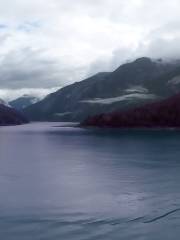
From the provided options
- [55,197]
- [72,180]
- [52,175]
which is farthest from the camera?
[52,175]

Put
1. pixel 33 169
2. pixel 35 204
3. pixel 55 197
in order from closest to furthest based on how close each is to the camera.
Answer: pixel 35 204, pixel 55 197, pixel 33 169

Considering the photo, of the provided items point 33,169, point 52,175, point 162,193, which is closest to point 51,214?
point 162,193

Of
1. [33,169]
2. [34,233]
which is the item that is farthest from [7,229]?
[33,169]

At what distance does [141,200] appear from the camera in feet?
171

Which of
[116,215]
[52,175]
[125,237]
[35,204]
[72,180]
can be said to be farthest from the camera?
[52,175]

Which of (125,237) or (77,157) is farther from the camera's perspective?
(77,157)

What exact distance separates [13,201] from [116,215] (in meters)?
14.0

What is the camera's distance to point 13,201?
172ft

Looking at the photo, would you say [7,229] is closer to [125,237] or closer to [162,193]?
[125,237]

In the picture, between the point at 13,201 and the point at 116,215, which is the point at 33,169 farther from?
the point at 116,215

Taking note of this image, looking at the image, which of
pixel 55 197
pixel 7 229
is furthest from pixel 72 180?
pixel 7 229

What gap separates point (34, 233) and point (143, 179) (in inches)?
1278

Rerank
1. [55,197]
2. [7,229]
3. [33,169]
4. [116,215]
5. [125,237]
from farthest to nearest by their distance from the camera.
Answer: [33,169], [55,197], [116,215], [7,229], [125,237]

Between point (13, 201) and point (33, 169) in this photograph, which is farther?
point (33, 169)
